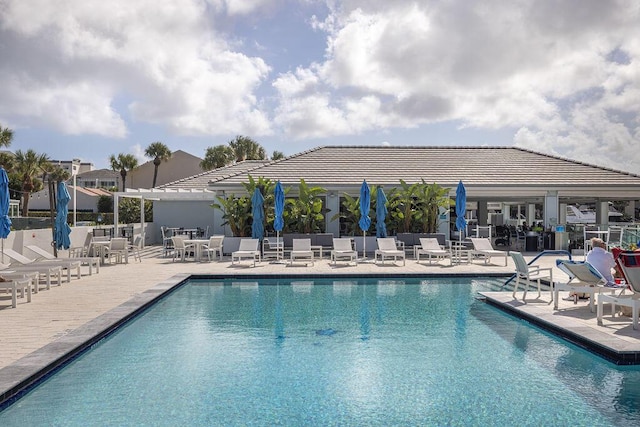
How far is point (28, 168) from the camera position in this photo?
4044 centimetres

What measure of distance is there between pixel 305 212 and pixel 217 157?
29.9 m

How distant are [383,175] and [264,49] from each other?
7908mm

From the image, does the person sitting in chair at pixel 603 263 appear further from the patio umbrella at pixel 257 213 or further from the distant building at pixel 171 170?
the distant building at pixel 171 170

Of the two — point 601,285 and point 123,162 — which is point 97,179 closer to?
point 123,162

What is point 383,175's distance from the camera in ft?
75.4

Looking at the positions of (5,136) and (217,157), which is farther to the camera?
(217,157)

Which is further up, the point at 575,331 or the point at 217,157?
the point at 217,157

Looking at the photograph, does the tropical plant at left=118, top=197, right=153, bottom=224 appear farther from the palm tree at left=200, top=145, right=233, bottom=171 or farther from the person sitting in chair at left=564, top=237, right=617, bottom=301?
the person sitting in chair at left=564, top=237, right=617, bottom=301

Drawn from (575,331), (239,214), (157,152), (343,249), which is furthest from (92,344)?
(157,152)

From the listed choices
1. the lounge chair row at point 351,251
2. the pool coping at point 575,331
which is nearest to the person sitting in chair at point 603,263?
the pool coping at point 575,331

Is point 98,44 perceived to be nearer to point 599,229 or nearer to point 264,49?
point 264,49

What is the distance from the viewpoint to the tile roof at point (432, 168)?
22031mm

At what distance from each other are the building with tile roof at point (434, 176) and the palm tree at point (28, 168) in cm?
2016

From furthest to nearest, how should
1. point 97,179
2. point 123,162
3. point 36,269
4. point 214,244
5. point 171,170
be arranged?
point 97,179 < point 171,170 < point 123,162 < point 214,244 < point 36,269
